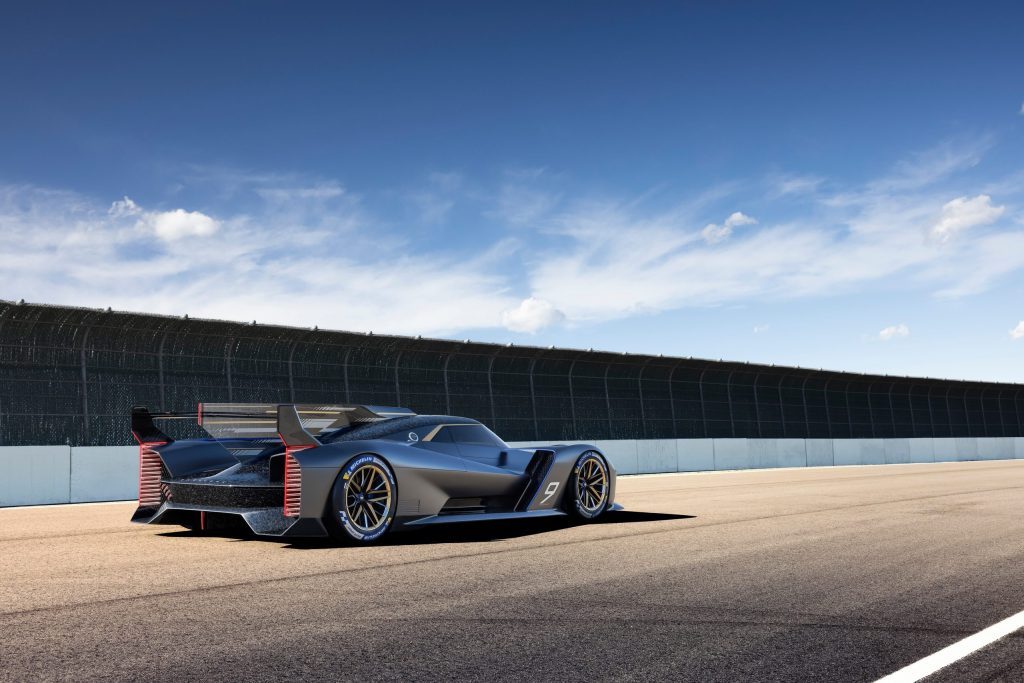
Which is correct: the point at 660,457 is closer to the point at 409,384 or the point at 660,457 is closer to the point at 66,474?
the point at 409,384

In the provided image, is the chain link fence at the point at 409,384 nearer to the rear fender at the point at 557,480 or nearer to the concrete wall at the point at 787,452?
the concrete wall at the point at 787,452

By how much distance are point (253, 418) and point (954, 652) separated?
637 centimetres

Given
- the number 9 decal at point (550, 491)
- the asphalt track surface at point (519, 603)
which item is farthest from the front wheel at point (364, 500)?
the number 9 decal at point (550, 491)

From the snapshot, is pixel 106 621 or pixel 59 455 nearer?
pixel 106 621

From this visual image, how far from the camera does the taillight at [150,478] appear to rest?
343 inches

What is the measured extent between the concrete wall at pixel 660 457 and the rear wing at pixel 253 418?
733 cm

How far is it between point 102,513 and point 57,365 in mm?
6055

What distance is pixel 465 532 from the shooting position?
9.09 meters

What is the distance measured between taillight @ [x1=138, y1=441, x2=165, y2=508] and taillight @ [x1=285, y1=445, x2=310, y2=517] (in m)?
1.95

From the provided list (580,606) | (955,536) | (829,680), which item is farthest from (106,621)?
(955,536)

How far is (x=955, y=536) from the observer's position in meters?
8.53

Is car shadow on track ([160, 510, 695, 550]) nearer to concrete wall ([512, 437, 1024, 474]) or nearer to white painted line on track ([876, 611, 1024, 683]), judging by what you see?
white painted line on track ([876, 611, 1024, 683])

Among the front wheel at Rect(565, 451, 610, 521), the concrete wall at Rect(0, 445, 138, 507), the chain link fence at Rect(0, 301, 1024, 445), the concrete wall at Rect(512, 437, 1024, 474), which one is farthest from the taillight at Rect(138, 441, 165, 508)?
the concrete wall at Rect(512, 437, 1024, 474)

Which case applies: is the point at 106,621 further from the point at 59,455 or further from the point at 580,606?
the point at 59,455
